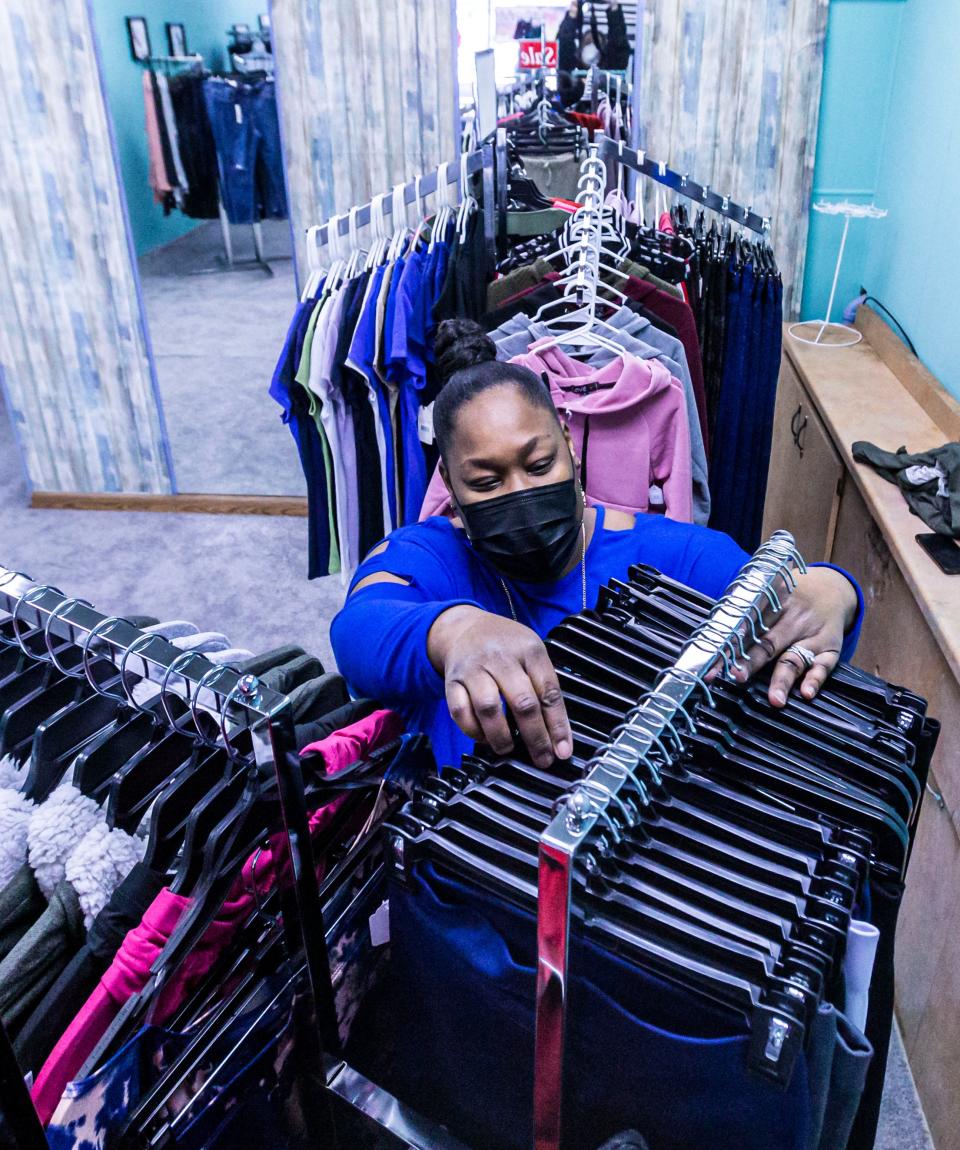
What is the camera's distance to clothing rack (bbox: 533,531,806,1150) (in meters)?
0.63

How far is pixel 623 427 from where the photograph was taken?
2068 millimetres

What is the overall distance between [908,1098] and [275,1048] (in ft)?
4.94

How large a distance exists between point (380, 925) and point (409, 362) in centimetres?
156

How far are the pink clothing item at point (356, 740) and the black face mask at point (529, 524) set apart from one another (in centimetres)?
31

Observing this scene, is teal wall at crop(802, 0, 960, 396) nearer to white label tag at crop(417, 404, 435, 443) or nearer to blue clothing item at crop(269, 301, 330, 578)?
white label tag at crop(417, 404, 435, 443)

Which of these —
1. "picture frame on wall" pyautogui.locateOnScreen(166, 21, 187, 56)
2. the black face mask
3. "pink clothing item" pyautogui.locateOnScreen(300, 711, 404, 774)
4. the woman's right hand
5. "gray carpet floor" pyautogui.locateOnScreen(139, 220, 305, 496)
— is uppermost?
"picture frame on wall" pyautogui.locateOnScreen(166, 21, 187, 56)

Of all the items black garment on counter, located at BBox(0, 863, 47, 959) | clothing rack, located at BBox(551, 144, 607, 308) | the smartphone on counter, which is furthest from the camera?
clothing rack, located at BBox(551, 144, 607, 308)

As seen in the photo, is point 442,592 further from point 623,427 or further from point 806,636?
point 623,427

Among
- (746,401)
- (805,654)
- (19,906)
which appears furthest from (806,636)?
(746,401)

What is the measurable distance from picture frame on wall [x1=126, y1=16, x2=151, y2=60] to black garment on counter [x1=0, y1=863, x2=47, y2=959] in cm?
362

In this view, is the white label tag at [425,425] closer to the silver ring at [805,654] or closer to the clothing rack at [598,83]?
the silver ring at [805,654]

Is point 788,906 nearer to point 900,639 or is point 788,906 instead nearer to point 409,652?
point 409,652

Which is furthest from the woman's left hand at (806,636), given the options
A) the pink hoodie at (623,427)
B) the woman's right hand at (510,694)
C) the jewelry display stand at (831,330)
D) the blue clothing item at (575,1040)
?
the jewelry display stand at (831,330)

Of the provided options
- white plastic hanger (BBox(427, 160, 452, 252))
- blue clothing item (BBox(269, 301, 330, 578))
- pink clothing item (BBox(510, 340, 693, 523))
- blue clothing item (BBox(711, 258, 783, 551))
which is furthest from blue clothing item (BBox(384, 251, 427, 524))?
blue clothing item (BBox(711, 258, 783, 551))
